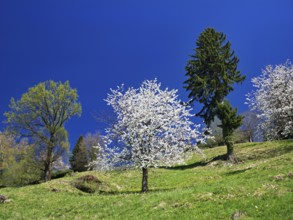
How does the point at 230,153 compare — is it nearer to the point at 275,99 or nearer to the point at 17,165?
Answer: the point at 275,99

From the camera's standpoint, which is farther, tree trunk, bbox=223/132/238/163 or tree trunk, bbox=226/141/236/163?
tree trunk, bbox=226/141/236/163

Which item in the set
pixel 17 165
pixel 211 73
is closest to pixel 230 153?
pixel 211 73

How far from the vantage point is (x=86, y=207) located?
20469mm

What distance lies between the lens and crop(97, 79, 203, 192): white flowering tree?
85.0 ft

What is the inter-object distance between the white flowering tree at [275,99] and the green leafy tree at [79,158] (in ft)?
155

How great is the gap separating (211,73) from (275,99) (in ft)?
41.1

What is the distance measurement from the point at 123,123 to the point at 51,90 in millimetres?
21887

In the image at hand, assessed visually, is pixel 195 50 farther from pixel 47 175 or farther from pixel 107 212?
pixel 107 212

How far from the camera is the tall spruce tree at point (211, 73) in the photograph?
145ft

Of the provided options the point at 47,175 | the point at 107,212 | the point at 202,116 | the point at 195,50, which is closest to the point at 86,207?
the point at 107,212

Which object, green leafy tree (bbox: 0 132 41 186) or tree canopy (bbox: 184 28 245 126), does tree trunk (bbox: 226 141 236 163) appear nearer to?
tree canopy (bbox: 184 28 245 126)

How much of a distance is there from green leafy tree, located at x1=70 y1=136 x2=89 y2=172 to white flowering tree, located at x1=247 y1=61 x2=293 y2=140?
155ft

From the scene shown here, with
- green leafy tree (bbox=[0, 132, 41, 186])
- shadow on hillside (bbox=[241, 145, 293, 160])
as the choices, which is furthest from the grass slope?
green leafy tree (bbox=[0, 132, 41, 186])

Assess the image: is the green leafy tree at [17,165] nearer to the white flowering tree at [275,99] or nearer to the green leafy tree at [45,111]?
the green leafy tree at [45,111]
